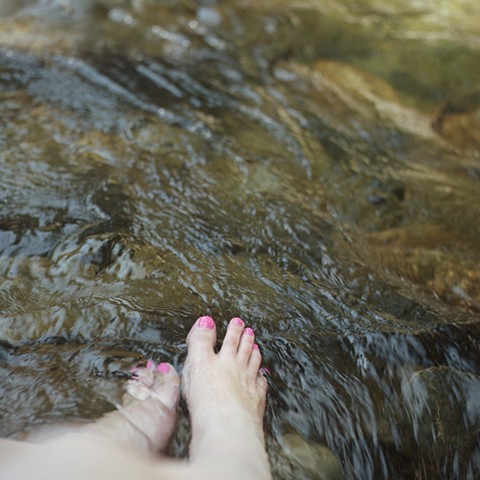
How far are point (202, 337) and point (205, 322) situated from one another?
0.18 feet

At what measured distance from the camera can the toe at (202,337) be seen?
2.04 metres

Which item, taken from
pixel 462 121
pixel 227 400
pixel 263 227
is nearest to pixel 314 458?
pixel 227 400

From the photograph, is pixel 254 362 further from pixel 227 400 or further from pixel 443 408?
pixel 443 408

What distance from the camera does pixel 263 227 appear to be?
8.68 ft

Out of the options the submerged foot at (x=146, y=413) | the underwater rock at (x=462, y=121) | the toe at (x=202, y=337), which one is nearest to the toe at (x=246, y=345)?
the toe at (x=202, y=337)

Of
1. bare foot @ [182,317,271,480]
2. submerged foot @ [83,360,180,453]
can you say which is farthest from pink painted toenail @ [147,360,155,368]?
bare foot @ [182,317,271,480]

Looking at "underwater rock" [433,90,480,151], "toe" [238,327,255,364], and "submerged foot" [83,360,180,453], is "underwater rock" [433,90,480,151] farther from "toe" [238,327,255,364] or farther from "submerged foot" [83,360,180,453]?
"submerged foot" [83,360,180,453]

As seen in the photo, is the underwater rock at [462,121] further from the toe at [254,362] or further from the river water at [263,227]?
the toe at [254,362]

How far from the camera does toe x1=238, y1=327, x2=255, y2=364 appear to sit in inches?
82.5

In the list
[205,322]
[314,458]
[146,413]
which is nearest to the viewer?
[314,458]

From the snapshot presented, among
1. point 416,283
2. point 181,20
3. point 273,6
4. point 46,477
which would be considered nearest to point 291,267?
point 416,283

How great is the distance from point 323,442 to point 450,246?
4.58ft

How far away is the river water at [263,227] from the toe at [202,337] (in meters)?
0.05

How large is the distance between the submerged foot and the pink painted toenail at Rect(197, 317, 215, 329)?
7.3 inches
